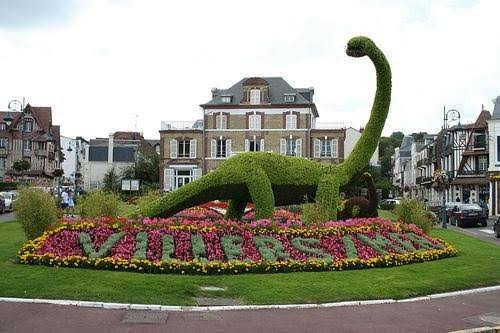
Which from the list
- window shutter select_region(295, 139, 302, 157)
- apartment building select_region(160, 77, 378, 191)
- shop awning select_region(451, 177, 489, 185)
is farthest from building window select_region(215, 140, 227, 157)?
shop awning select_region(451, 177, 489, 185)

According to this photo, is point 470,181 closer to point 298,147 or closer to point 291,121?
point 298,147

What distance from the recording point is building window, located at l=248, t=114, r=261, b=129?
62031 millimetres

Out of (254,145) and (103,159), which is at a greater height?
(254,145)

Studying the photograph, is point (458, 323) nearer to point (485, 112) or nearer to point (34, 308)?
point (34, 308)

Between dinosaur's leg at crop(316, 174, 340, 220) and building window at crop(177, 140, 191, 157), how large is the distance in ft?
144

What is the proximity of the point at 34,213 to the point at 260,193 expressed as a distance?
22.9 ft

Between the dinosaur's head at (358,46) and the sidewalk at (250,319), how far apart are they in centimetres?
1106

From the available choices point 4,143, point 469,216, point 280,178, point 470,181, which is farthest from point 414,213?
point 4,143

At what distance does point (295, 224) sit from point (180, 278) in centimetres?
627

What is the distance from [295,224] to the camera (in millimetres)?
18469

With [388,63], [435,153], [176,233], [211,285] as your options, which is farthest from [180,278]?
[435,153]

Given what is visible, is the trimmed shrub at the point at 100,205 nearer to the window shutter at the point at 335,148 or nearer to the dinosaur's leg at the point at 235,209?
the dinosaur's leg at the point at 235,209

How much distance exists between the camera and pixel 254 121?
204ft

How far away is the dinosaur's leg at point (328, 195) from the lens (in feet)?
65.8
